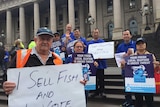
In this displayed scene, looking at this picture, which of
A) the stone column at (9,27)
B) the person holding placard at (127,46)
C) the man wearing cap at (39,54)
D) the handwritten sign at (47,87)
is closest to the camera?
the handwritten sign at (47,87)

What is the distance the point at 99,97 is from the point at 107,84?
Result: 154 cm

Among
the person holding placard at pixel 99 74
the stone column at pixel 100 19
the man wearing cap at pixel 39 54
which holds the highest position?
the stone column at pixel 100 19

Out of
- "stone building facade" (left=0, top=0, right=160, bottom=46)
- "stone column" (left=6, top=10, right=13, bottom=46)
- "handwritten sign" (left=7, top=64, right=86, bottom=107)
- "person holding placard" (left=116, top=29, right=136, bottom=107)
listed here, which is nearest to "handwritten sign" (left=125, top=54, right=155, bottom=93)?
"person holding placard" (left=116, top=29, right=136, bottom=107)

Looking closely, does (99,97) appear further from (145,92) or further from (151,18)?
(151,18)

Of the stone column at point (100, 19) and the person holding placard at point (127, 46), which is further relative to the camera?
the stone column at point (100, 19)

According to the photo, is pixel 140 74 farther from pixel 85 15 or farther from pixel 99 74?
pixel 85 15

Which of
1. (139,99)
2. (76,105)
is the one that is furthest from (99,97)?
(76,105)

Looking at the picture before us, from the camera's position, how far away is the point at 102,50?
316 inches

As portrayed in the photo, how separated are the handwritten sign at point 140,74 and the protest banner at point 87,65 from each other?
1066 millimetres

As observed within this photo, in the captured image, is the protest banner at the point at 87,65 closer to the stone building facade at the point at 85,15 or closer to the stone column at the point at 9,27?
the stone building facade at the point at 85,15

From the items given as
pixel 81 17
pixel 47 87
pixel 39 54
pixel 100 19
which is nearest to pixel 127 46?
pixel 39 54

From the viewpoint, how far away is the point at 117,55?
6.84 m

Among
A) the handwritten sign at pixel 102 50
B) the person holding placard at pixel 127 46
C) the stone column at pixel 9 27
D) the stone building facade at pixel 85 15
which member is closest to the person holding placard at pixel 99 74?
the handwritten sign at pixel 102 50

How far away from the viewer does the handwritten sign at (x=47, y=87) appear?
291 centimetres
